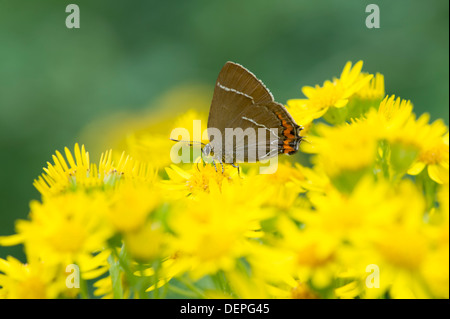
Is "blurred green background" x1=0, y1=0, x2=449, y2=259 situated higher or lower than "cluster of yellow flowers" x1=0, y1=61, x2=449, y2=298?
higher

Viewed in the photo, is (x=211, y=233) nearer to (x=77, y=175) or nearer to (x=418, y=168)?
(x=77, y=175)

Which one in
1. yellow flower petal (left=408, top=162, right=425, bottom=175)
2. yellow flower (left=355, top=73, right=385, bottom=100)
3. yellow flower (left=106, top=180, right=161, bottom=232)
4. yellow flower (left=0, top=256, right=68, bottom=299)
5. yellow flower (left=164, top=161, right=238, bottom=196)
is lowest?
yellow flower (left=0, top=256, right=68, bottom=299)

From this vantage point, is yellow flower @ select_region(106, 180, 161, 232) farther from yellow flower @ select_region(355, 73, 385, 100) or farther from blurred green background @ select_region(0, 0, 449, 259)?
blurred green background @ select_region(0, 0, 449, 259)

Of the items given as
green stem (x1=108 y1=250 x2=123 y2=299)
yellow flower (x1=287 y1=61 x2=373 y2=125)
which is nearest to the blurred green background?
yellow flower (x1=287 y1=61 x2=373 y2=125)

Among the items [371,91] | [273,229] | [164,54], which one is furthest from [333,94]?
[164,54]

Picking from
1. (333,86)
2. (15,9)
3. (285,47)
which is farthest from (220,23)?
(333,86)

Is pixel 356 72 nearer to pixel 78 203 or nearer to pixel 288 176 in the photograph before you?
pixel 288 176
